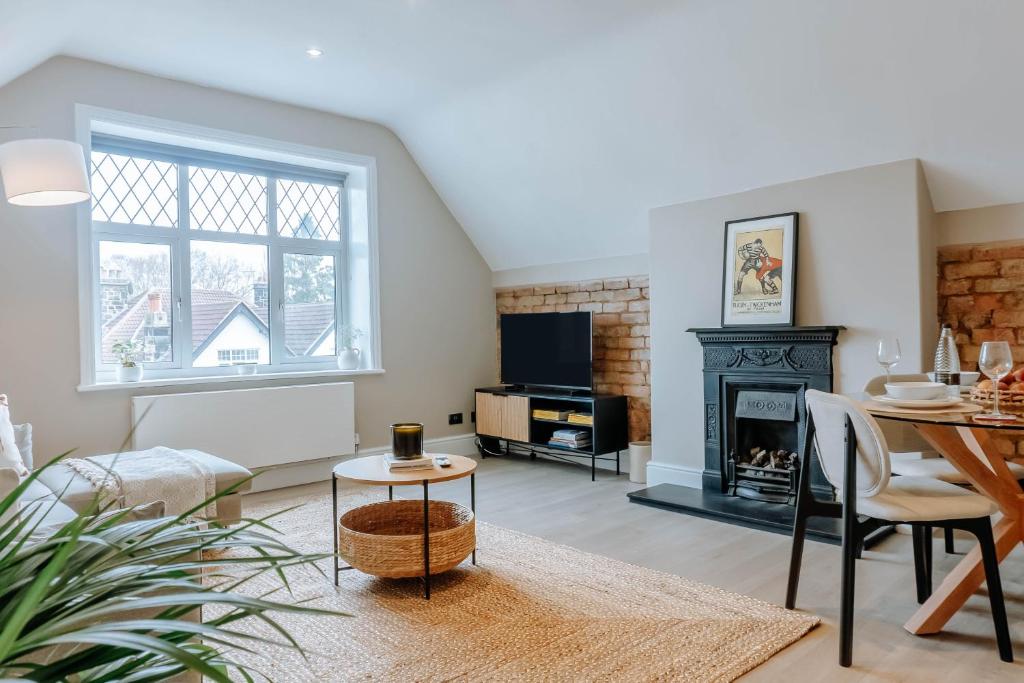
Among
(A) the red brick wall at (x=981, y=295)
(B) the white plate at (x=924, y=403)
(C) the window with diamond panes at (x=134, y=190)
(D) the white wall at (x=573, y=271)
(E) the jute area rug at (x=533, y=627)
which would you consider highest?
(C) the window with diamond panes at (x=134, y=190)

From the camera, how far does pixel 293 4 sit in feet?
11.1

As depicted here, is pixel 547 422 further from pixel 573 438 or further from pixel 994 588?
pixel 994 588

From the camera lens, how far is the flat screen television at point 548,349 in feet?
16.5

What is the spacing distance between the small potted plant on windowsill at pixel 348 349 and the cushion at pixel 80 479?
1609 mm

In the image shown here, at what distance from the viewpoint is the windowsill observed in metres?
4.09

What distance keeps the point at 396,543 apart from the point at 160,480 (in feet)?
3.82

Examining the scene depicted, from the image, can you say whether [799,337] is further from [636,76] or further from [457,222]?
[457,222]

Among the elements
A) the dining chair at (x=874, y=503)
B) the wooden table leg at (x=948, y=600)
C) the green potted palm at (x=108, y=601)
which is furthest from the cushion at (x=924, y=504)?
the green potted palm at (x=108, y=601)

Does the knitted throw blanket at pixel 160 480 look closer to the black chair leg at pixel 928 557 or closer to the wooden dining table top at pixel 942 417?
the wooden dining table top at pixel 942 417

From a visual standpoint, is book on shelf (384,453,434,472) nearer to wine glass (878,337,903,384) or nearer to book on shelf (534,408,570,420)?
wine glass (878,337,903,384)

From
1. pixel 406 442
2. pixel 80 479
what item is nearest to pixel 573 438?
pixel 406 442

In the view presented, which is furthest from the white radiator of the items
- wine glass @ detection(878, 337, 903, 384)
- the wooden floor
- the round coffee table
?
wine glass @ detection(878, 337, 903, 384)

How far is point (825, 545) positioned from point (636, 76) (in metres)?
2.69

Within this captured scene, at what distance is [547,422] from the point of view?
539 centimetres
